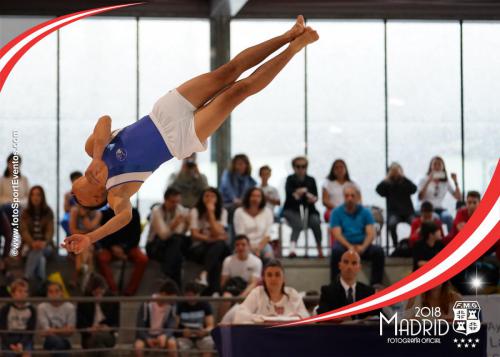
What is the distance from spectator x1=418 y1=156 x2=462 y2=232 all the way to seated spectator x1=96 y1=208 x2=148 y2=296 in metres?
3.20

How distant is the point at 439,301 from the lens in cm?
819

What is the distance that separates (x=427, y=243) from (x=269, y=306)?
2.68 m

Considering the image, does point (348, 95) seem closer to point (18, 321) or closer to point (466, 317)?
point (18, 321)

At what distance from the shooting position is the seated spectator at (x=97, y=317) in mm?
9031

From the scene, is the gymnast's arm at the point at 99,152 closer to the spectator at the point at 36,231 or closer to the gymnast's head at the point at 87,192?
the gymnast's head at the point at 87,192

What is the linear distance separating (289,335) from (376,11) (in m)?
5.89

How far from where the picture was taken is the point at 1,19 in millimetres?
10086

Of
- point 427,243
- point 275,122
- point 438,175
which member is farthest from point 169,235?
point 438,175

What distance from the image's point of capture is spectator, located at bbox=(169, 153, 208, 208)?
10.7 metres

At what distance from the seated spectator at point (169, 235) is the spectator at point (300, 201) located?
1.26 meters

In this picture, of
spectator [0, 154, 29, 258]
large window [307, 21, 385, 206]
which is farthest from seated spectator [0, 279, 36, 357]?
large window [307, 21, 385, 206]

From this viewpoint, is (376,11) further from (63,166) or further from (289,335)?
(289,335)

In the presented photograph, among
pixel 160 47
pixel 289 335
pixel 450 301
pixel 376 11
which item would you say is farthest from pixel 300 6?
pixel 289 335

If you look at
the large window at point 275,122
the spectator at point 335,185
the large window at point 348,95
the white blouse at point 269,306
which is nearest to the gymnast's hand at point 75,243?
the white blouse at point 269,306
